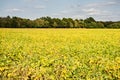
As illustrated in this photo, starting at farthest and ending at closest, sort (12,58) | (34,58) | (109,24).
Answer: (109,24) → (12,58) → (34,58)

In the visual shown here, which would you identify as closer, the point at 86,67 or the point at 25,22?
the point at 86,67

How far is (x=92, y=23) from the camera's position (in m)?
76.8

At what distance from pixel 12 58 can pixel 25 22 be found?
59.8 metres

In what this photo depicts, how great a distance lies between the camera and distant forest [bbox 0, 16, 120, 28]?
69.2 m

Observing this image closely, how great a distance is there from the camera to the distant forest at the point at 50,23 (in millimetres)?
69250

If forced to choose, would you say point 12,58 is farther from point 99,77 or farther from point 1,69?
point 99,77

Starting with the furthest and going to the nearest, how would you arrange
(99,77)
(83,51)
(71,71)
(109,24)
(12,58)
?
1. (109,24)
2. (83,51)
3. (12,58)
4. (71,71)
5. (99,77)

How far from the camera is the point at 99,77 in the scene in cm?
751

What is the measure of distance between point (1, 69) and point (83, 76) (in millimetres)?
2657

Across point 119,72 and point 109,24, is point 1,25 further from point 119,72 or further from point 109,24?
point 119,72

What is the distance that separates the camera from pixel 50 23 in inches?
2830

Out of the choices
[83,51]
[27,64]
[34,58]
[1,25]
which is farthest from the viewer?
[1,25]

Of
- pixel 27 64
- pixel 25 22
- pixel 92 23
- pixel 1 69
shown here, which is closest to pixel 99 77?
pixel 27 64

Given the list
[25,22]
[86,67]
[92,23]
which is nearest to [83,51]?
[86,67]
